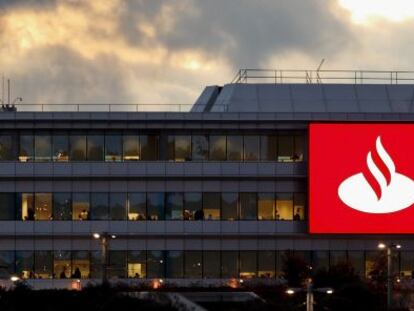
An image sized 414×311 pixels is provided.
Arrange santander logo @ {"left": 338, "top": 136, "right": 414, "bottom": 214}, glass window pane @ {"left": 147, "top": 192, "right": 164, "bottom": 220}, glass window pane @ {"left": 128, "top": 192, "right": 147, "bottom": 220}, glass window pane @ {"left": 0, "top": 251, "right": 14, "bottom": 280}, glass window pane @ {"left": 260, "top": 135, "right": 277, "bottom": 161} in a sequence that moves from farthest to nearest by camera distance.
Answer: glass window pane @ {"left": 147, "top": 192, "right": 164, "bottom": 220}
glass window pane @ {"left": 128, "top": 192, "right": 147, "bottom": 220}
glass window pane @ {"left": 260, "top": 135, "right": 277, "bottom": 161}
glass window pane @ {"left": 0, "top": 251, "right": 14, "bottom": 280}
santander logo @ {"left": 338, "top": 136, "right": 414, "bottom": 214}

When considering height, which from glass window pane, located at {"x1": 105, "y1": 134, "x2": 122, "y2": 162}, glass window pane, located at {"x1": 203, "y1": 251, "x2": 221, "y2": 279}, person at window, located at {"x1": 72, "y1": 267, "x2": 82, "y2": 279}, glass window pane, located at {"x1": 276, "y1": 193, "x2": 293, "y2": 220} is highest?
glass window pane, located at {"x1": 105, "y1": 134, "x2": 122, "y2": 162}

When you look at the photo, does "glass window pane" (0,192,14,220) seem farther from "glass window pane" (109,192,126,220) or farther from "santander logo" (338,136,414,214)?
"santander logo" (338,136,414,214)

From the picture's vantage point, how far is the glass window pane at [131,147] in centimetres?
12112

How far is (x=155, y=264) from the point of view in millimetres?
121562

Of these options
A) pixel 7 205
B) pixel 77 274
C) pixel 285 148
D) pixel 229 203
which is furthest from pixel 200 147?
pixel 7 205

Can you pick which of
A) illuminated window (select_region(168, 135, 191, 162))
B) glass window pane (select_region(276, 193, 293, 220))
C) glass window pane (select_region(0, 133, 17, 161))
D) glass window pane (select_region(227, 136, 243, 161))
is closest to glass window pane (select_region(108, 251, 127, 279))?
illuminated window (select_region(168, 135, 191, 162))

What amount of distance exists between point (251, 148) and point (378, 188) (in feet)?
38.7

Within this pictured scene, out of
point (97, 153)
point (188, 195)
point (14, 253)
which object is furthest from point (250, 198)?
point (14, 253)

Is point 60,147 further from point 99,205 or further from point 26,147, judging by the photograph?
point 99,205

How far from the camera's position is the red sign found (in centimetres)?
11975

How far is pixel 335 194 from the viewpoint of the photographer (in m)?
120

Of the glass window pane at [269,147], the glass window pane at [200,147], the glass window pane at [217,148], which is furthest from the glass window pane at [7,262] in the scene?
the glass window pane at [269,147]

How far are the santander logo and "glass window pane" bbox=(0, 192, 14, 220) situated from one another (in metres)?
29.4

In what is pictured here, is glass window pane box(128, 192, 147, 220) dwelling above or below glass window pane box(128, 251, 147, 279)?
above
